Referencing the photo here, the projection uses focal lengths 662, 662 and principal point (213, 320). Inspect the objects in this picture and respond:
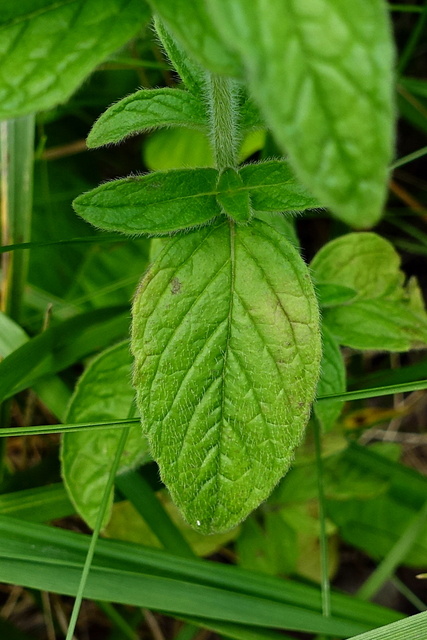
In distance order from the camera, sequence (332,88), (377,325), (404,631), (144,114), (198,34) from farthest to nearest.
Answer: (377,325) < (404,631) < (144,114) < (198,34) < (332,88)

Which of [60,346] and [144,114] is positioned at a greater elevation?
[144,114]

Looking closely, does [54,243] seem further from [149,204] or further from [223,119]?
[223,119]

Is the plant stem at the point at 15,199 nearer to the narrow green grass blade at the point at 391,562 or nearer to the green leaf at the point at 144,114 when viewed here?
the green leaf at the point at 144,114

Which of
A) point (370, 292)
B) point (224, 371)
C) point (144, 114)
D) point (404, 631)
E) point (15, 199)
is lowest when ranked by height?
point (404, 631)

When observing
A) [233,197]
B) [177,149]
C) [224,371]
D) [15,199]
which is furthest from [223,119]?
[177,149]

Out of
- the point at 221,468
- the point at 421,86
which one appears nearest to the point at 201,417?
the point at 221,468

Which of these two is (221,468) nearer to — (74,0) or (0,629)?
(74,0)
